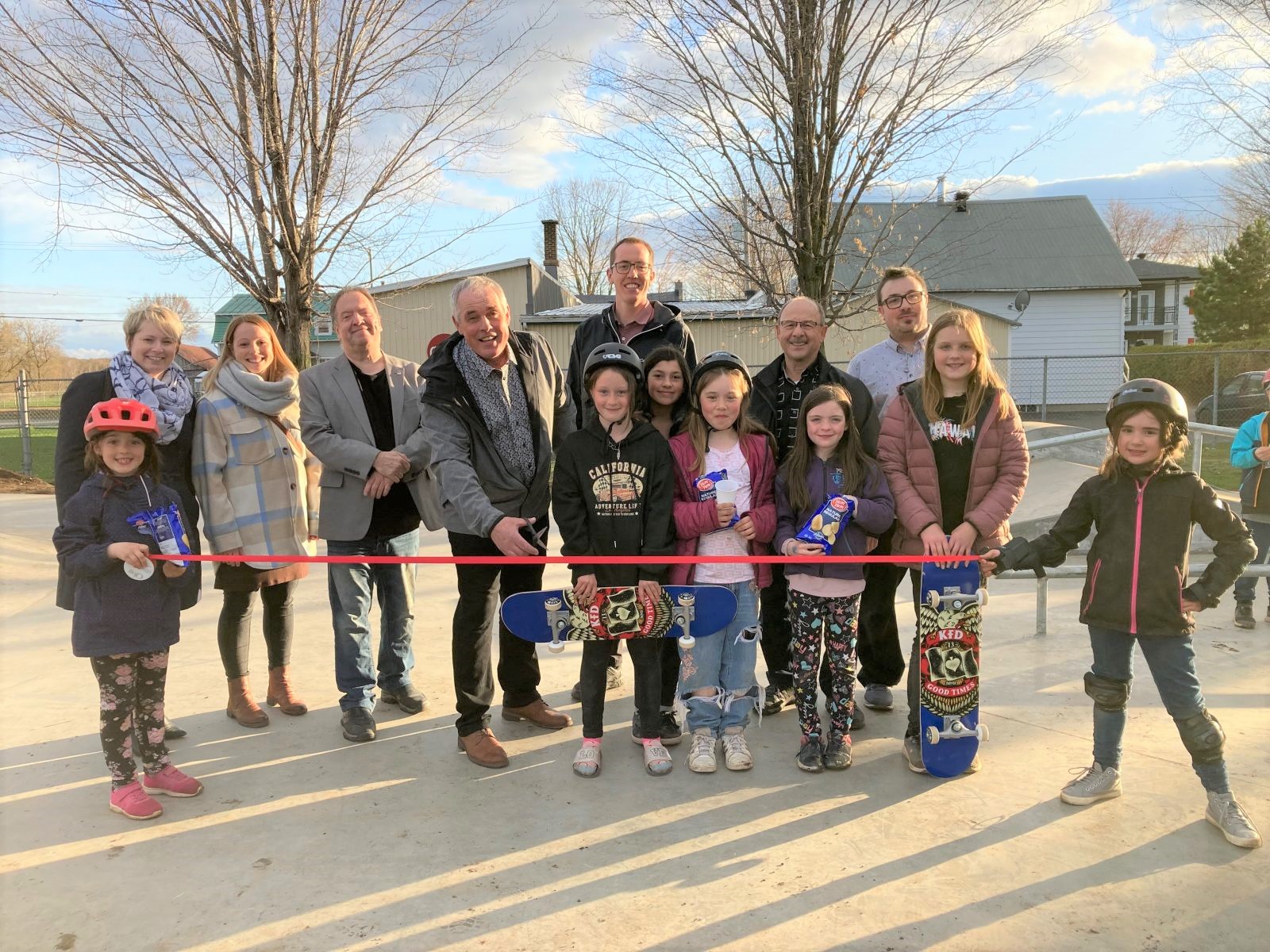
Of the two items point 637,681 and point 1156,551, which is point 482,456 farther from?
point 1156,551

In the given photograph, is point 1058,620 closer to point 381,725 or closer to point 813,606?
point 813,606

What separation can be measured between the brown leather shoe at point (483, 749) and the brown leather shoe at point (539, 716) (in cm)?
32

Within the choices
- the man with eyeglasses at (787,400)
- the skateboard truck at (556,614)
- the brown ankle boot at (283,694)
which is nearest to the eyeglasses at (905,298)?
the man with eyeglasses at (787,400)

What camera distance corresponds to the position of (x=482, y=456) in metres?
3.43

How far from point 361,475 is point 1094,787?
3210 millimetres

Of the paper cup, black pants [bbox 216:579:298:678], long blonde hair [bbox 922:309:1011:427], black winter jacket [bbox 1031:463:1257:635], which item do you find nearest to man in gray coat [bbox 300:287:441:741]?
black pants [bbox 216:579:298:678]

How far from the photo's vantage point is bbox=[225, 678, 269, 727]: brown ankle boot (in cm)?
377

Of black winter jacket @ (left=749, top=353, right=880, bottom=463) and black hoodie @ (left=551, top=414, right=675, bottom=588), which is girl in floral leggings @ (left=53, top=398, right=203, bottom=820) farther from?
black winter jacket @ (left=749, top=353, right=880, bottom=463)

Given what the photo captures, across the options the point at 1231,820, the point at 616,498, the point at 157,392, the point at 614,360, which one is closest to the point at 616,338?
the point at 614,360

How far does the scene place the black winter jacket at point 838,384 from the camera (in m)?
3.50

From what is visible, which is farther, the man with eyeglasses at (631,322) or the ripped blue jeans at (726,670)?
the man with eyeglasses at (631,322)

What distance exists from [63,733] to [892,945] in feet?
12.1

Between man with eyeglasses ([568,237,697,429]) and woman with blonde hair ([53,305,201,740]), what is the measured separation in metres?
1.74

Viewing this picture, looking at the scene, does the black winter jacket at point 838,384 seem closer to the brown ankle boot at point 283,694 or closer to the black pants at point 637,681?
the black pants at point 637,681
